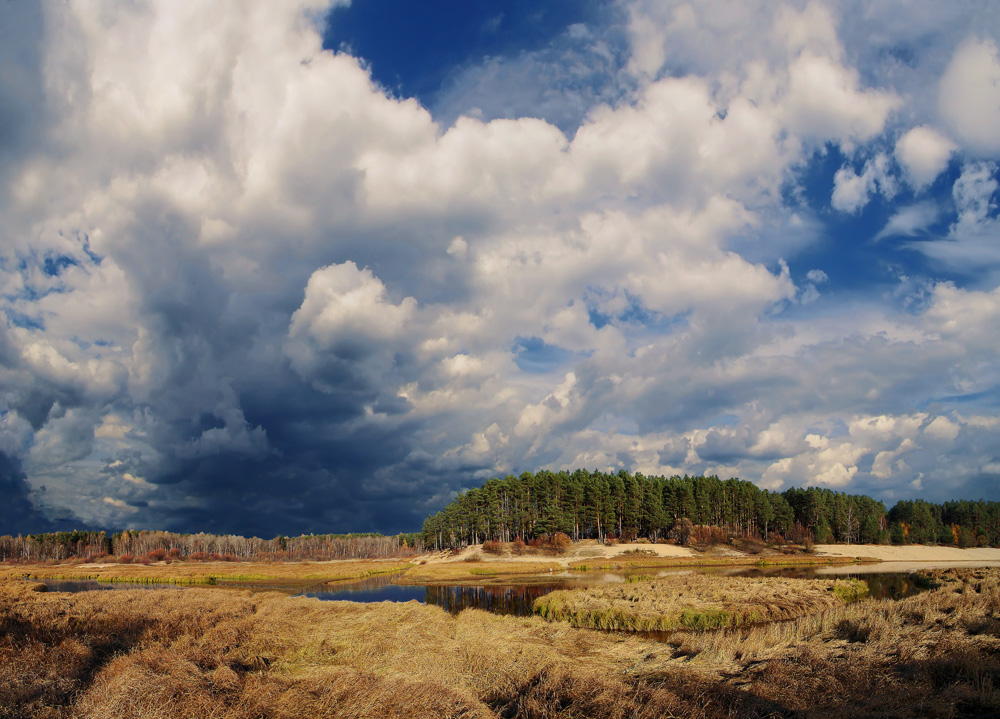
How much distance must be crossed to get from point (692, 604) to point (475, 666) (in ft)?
74.2

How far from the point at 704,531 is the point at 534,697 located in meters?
115

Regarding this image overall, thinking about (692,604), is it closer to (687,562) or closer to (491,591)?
(491,591)

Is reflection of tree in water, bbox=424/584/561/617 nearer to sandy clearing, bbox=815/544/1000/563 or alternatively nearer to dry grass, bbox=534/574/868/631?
dry grass, bbox=534/574/868/631

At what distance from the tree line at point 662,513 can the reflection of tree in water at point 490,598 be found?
5376 centimetres

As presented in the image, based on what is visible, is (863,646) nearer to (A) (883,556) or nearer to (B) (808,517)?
(A) (883,556)

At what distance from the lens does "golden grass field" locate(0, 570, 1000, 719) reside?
1299 centimetres

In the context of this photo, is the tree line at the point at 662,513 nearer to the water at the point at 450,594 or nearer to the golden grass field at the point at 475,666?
the water at the point at 450,594

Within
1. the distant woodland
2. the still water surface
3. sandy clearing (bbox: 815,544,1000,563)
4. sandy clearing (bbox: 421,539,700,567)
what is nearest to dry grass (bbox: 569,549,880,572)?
sandy clearing (bbox: 421,539,700,567)

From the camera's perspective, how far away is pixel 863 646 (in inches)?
801

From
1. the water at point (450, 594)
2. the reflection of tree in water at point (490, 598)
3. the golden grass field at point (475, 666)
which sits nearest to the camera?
the golden grass field at point (475, 666)

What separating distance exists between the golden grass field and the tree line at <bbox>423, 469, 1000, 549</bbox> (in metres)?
89.5

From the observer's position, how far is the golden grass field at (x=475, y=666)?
1299 cm

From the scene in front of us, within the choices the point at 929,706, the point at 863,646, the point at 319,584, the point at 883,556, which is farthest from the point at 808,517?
the point at 929,706

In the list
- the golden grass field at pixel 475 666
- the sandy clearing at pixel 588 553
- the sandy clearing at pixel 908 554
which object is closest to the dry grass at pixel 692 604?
the golden grass field at pixel 475 666
